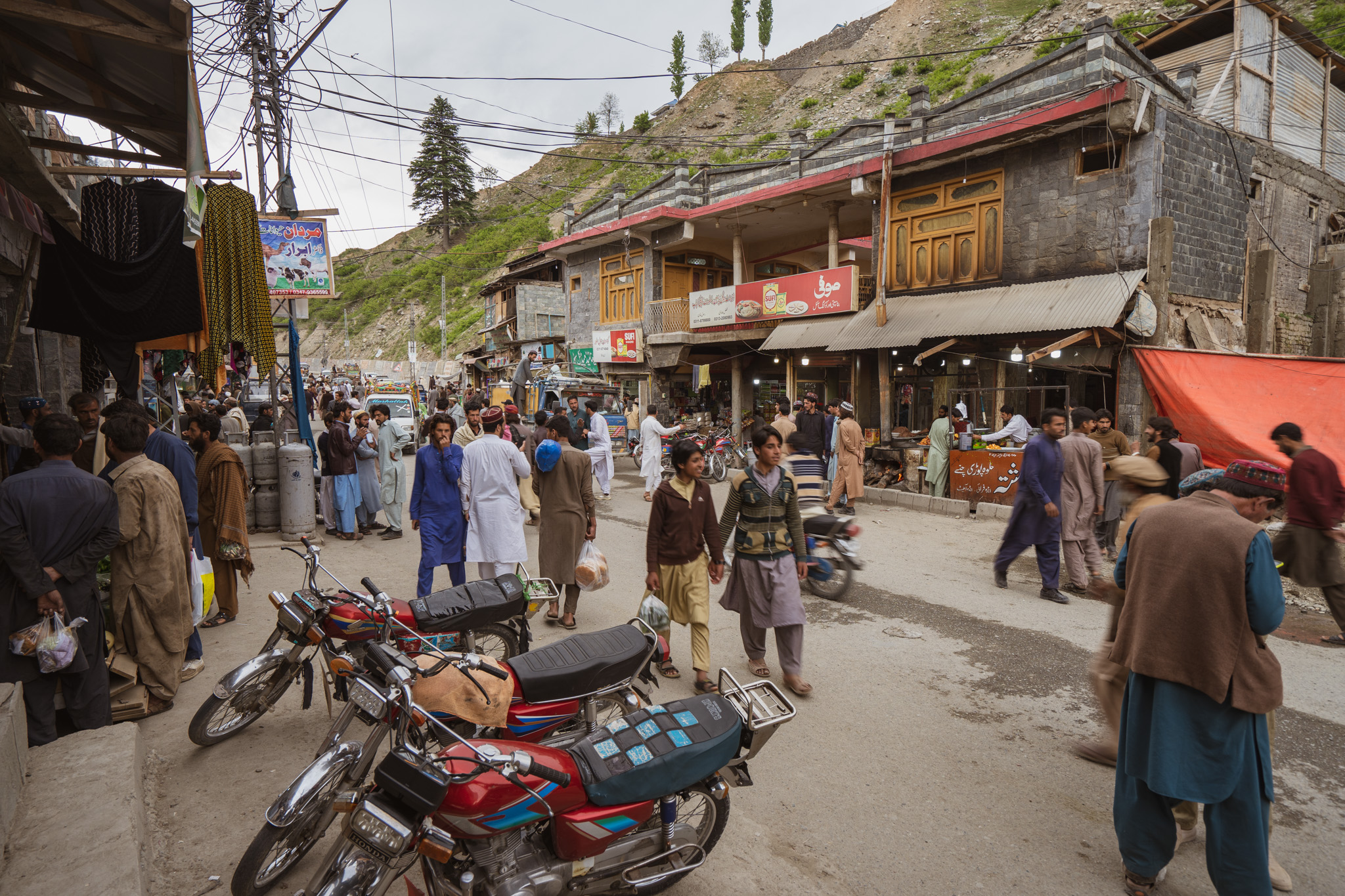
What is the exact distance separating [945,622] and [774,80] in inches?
3065

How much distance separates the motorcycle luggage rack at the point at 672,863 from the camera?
8.48ft

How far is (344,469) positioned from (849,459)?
7.26 metres

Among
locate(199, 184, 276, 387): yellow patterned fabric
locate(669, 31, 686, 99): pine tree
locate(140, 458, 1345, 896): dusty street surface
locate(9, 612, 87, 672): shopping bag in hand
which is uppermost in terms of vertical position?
locate(669, 31, 686, 99): pine tree

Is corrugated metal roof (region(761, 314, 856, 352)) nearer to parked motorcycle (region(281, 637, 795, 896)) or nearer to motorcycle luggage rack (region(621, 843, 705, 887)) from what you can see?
parked motorcycle (region(281, 637, 795, 896))

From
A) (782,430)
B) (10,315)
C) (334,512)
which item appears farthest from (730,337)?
(10,315)

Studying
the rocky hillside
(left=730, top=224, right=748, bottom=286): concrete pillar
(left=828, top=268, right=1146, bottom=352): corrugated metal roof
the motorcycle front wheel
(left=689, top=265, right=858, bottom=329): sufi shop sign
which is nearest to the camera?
the motorcycle front wheel

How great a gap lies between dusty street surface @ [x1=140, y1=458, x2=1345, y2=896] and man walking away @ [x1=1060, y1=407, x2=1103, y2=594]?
2.09 feet

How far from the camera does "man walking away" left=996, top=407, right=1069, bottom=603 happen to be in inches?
256

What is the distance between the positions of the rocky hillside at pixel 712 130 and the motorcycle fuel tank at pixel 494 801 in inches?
1648

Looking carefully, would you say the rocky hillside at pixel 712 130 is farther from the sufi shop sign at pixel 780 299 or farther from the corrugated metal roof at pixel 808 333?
the corrugated metal roof at pixel 808 333

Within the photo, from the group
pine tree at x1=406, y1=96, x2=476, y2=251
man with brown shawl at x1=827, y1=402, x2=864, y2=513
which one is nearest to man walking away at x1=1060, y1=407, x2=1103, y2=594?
man with brown shawl at x1=827, y1=402, x2=864, y2=513

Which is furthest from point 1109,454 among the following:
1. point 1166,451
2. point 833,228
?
point 833,228

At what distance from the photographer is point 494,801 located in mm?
2199

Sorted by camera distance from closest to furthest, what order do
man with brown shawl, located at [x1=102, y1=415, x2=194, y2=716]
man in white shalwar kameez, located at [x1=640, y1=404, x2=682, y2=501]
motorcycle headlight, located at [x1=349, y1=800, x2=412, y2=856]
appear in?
1. motorcycle headlight, located at [x1=349, y1=800, x2=412, y2=856]
2. man with brown shawl, located at [x1=102, y1=415, x2=194, y2=716]
3. man in white shalwar kameez, located at [x1=640, y1=404, x2=682, y2=501]
